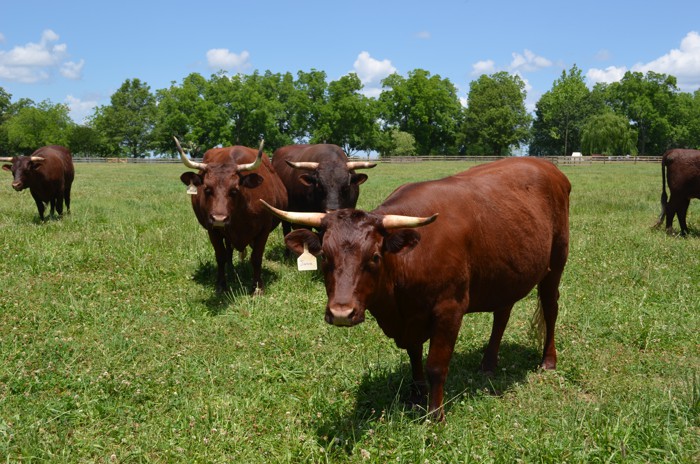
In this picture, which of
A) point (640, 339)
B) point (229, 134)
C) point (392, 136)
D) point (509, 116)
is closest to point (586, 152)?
point (509, 116)

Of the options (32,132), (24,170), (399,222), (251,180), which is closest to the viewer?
(399,222)

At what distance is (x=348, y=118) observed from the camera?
79812mm

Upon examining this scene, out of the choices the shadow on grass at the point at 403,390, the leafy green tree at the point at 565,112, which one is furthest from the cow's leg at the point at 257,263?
the leafy green tree at the point at 565,112

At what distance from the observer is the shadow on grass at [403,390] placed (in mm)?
4199

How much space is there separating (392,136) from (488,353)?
78.4 metres

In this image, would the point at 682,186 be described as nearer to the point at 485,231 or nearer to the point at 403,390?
the point at 485,231

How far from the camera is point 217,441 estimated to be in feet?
13.4

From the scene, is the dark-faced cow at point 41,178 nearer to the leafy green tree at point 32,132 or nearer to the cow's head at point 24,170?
the cow's head at point 24,170

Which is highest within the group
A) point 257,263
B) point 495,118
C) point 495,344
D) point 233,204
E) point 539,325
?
point 495,118

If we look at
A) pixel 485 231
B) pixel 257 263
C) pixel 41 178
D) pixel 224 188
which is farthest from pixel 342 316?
pixel 41 178

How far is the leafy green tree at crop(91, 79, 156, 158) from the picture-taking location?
93.1m

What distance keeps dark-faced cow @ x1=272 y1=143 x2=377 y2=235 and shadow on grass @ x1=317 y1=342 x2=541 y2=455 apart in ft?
13.2

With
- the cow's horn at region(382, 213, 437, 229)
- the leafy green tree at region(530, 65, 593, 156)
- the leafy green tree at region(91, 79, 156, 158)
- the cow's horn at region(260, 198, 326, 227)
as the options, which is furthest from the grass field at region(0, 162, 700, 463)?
the leafy green tree at region(91, 79, 156, 158)

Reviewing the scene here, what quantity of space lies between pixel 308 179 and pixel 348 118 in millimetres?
71740
